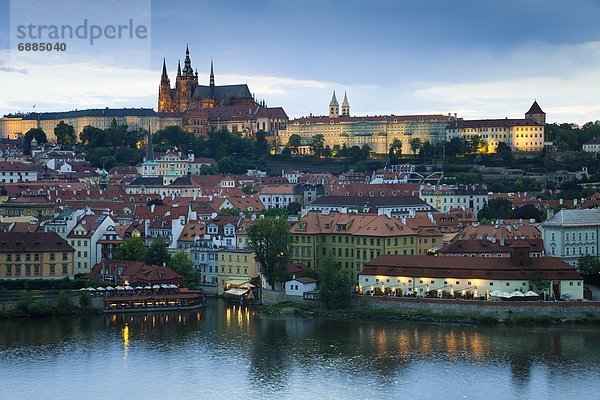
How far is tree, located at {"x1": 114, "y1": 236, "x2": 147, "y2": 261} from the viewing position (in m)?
42.2

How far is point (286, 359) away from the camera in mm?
30422

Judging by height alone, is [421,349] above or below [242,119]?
below

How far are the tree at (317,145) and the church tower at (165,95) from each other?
22.2 meters

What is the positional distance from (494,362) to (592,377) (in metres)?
2.58

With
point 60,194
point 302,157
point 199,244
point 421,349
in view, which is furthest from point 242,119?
point 421,349

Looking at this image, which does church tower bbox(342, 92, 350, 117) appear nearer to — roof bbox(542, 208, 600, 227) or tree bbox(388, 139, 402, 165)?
tree bbox(388, 139, 402, 165)

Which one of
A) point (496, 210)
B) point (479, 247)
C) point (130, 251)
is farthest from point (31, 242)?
point (496, 210)

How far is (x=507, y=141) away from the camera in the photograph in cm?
9800

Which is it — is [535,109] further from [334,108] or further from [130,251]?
[130,251]

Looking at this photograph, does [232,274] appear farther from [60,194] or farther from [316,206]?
[60,194]

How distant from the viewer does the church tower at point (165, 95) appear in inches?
4899

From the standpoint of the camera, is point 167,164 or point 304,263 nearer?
point 304,263

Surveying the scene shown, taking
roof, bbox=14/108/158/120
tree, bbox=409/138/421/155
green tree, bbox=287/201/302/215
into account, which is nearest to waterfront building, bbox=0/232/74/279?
green tree, bbox=287/201/302/215

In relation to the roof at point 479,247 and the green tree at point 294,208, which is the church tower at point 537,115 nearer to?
the green tree at point 294,208
